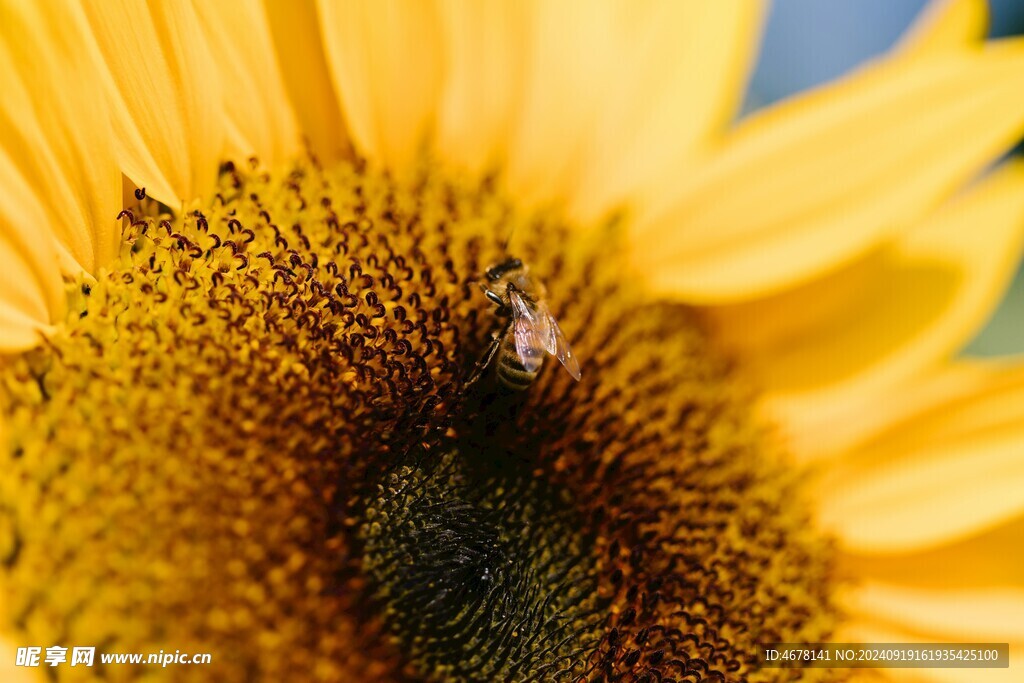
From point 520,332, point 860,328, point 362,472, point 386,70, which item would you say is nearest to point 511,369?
point 520,332

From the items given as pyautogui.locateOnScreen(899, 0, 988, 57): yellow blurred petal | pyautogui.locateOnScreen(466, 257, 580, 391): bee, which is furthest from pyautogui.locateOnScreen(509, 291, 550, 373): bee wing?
pyautogui.locateOnScreen(899, 0, 988, 57): yellow blurred petal

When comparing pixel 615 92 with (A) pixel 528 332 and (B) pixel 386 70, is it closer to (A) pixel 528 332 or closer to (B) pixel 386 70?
(B) pixel 386 70

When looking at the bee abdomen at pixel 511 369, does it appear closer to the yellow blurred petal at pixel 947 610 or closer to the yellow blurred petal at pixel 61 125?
the yellow blurred petal at pixel 61 125

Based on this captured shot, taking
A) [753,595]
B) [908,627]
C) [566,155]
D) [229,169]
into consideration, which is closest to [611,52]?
[566,155]

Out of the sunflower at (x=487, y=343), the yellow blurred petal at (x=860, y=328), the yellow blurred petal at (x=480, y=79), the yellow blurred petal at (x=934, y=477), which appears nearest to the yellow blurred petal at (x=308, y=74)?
the sunflower at (x=487, y=343)

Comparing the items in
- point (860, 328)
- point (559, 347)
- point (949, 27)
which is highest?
point (949, 27)

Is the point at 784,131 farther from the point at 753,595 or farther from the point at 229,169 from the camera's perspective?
the point at 229,169
